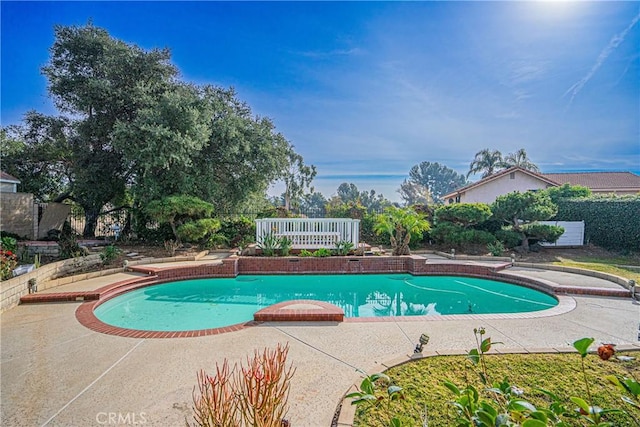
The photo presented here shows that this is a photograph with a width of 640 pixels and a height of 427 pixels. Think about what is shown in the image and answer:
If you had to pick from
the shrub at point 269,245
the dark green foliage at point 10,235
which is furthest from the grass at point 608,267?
the dark green foliage at point 10,235

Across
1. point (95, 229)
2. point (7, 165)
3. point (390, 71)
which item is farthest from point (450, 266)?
point (7, 165)

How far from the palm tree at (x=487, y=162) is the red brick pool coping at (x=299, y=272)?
23.7 m

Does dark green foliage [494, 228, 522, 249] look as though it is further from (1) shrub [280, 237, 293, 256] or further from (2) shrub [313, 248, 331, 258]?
(1) shrub [280, 237, 293, 256]

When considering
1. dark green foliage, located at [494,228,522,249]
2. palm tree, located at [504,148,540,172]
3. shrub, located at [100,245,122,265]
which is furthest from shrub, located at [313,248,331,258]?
palm tree, located at [504,148,540,172]

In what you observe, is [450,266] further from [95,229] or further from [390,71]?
[95,229]

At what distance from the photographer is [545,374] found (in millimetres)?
3102

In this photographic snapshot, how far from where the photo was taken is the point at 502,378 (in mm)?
2961

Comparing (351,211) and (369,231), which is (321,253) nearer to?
(369,231)

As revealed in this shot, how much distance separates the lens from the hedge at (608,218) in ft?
38.7

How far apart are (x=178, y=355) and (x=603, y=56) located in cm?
1298

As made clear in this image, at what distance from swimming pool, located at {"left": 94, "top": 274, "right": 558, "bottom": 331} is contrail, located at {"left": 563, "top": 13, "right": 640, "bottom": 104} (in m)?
6.98

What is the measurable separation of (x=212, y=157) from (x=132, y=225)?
4.75 m

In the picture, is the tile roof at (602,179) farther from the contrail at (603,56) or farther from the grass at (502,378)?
the grass at (502,378)

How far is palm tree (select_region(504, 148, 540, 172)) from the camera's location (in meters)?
28.9
